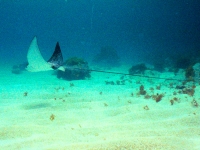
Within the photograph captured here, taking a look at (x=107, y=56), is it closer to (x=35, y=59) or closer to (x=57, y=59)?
(x=57, y=59)

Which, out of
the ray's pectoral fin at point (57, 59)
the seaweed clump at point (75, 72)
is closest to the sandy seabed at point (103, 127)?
the ray's pectoral fin at point (57, 59)

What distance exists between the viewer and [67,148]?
263 centimetres

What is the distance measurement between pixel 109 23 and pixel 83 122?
176841 mm

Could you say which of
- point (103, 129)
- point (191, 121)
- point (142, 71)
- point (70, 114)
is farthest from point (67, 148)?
point (142, 71)

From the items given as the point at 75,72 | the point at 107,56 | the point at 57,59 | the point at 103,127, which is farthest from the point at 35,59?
the point at 107,56

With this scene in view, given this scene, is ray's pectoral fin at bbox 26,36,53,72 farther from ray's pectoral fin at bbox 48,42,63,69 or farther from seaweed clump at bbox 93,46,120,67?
seaweed clump at bbox 93,46,120,67

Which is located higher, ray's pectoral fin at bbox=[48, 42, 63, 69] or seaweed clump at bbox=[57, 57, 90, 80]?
seaweed clump at bbox=[57, 57, 90, 80]

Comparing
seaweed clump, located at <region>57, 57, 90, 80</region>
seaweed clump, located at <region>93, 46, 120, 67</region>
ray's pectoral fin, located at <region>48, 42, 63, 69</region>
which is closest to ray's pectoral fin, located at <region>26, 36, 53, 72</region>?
ray's pectoral fin, located at <region>48, 42, 63, 69</region>

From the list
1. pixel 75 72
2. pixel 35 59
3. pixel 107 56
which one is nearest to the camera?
pixel 35 59

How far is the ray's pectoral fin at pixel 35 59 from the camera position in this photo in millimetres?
4750

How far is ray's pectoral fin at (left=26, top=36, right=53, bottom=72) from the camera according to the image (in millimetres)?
4750

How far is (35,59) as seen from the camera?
15.7 feet

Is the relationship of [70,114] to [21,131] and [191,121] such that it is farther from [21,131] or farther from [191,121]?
[191,121]

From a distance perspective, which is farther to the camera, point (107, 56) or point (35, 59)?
point (107, 56)
